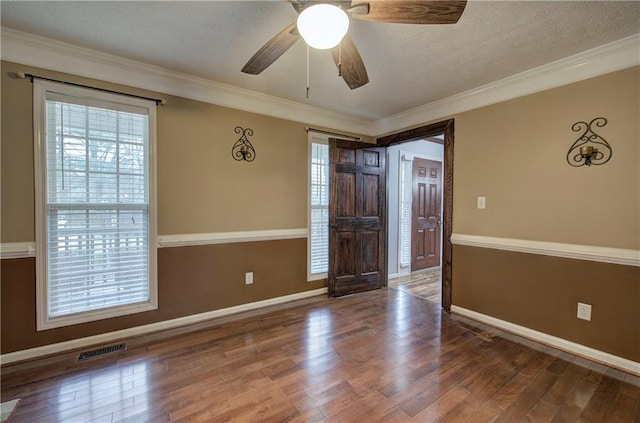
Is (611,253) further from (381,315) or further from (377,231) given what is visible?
(377,231)

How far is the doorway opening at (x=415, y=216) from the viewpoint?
4574mm

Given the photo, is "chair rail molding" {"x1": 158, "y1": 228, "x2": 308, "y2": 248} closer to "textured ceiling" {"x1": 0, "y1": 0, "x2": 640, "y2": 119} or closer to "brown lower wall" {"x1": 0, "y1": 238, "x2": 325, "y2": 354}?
"brown lower wall" {"x1": 0, "y1": 238, "x2": 325, "y2": 354}

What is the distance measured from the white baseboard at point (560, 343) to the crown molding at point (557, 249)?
71 centimetres

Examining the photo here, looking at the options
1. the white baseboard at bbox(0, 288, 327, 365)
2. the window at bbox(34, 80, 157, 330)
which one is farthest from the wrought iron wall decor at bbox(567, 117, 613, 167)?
the window at bbox(34, 80, 157, 330)

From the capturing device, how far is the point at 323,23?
138cm

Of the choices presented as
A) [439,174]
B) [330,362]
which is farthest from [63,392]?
[439,174]

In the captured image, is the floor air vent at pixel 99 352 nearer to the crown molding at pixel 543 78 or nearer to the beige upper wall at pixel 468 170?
the beige upper wall at pixel 468 170

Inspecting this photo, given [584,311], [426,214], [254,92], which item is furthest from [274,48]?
[426,214]

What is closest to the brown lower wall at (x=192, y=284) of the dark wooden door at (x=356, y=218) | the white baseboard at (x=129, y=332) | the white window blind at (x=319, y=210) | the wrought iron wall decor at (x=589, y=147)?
the white baseboard at (x=129, y=332)

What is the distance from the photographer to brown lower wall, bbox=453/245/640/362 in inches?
85.3

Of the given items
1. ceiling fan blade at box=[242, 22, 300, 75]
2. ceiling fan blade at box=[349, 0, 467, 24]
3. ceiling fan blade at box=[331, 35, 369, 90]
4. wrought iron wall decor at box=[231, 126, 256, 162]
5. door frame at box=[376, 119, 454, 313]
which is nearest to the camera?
ceiling fan blade at box=[349, 0, 467, 24]

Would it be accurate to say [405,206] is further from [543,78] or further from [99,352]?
[99,352]

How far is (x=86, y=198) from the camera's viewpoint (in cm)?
241

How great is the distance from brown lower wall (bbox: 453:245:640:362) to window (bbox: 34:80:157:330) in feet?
10.6
